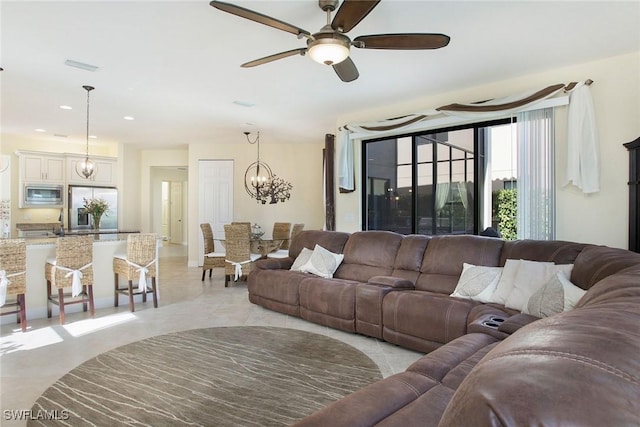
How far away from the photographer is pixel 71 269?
4.04 metres

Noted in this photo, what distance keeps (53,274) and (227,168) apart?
14.7ft

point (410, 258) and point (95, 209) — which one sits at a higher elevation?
point (95, 209)

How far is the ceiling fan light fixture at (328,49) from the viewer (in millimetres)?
2389

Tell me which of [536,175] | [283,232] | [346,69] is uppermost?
[346,69]

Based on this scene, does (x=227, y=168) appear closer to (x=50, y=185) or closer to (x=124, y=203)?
(x=124, y=203)

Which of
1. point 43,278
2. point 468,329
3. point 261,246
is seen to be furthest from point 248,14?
point 261,246

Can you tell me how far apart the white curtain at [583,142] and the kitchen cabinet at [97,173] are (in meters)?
8.26

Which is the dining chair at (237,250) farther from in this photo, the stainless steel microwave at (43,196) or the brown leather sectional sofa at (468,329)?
the stainless steel microwave at (43,196)

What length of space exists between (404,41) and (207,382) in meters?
2.76

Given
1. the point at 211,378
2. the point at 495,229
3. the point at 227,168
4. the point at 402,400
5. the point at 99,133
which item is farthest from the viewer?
the point at 227,168

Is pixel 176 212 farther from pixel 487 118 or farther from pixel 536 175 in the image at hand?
pixel 536 175

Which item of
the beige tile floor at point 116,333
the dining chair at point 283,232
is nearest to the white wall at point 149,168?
the dining chair at point 283,232

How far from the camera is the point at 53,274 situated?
13.1 ft

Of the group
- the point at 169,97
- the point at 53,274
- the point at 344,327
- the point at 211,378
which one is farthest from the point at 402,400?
the point at 169,97
